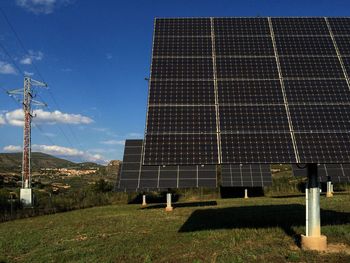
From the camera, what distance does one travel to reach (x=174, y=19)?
1864 centimetres

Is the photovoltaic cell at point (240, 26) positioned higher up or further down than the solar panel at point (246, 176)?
higher up

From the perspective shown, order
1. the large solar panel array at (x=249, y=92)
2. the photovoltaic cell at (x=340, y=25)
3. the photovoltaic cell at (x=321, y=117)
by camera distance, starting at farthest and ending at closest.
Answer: the photovoltaic cell at (x=340, y=25) < the photovoltaic cell at (x=321, y=117) < the large solar panel array at (x=249, y=92)

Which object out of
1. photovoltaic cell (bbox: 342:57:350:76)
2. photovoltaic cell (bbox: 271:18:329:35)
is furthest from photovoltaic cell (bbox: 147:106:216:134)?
photovoltaic cell (bbox: 271:18:329:35)

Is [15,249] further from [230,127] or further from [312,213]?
[312,213]

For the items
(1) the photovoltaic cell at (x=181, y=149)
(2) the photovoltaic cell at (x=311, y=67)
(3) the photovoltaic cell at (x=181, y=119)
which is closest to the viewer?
(1) the photovoltaic cell at (x=181, y=149)

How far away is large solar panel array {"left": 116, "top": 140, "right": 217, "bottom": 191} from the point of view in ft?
101

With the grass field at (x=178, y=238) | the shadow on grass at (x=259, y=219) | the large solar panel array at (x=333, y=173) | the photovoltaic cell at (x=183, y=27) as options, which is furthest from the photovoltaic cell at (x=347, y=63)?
the large solar panel array at (x=333, y=173)

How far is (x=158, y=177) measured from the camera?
1235 inches

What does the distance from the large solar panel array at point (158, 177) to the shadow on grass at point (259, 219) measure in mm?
7184

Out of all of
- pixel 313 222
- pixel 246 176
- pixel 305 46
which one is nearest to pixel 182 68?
pixel 305 46

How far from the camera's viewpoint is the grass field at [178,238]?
12719 mm

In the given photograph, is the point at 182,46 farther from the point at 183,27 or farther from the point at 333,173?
the point at 333,173

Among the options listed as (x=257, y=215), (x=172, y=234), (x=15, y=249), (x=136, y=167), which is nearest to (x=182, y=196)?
(x=136, y=167)

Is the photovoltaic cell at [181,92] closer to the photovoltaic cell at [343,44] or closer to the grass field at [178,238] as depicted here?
the grass field at [178,238]
